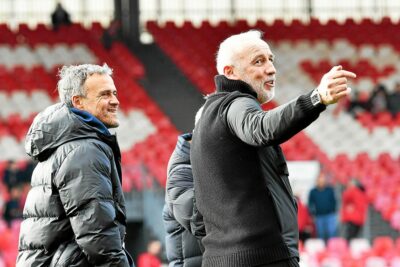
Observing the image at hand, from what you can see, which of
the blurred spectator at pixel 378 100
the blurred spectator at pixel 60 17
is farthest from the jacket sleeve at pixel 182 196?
the blurred spectator at pixel 60 17

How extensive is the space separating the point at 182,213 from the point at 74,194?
2.17ft

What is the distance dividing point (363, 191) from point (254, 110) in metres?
11.3

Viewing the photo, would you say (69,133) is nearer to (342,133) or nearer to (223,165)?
(223,165)

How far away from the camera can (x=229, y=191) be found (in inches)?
162

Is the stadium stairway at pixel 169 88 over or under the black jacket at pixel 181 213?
under

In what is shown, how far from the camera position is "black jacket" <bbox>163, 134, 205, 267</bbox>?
189 inches

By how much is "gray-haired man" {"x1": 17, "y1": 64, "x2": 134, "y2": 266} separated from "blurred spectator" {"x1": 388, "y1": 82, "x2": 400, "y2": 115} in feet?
47.0

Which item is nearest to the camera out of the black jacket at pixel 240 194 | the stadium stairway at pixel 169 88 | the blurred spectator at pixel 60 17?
the black jacket at pixel 240 194

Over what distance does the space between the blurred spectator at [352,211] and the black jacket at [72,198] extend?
9.81 metres

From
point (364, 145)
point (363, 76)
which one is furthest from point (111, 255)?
point (363, 76)

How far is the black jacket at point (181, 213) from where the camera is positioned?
4812 mm

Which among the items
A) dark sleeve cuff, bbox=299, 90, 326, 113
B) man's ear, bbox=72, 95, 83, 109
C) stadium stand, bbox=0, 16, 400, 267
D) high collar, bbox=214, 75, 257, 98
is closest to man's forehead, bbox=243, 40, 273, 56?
high collar, bbox=214, 75, 257, 98

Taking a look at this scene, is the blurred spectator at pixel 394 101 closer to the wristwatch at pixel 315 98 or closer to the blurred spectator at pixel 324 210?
the blurred spectator at pixel 324 210

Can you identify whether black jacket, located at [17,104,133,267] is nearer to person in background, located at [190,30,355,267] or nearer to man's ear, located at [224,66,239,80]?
person in background, located at [190,30,355,267]
